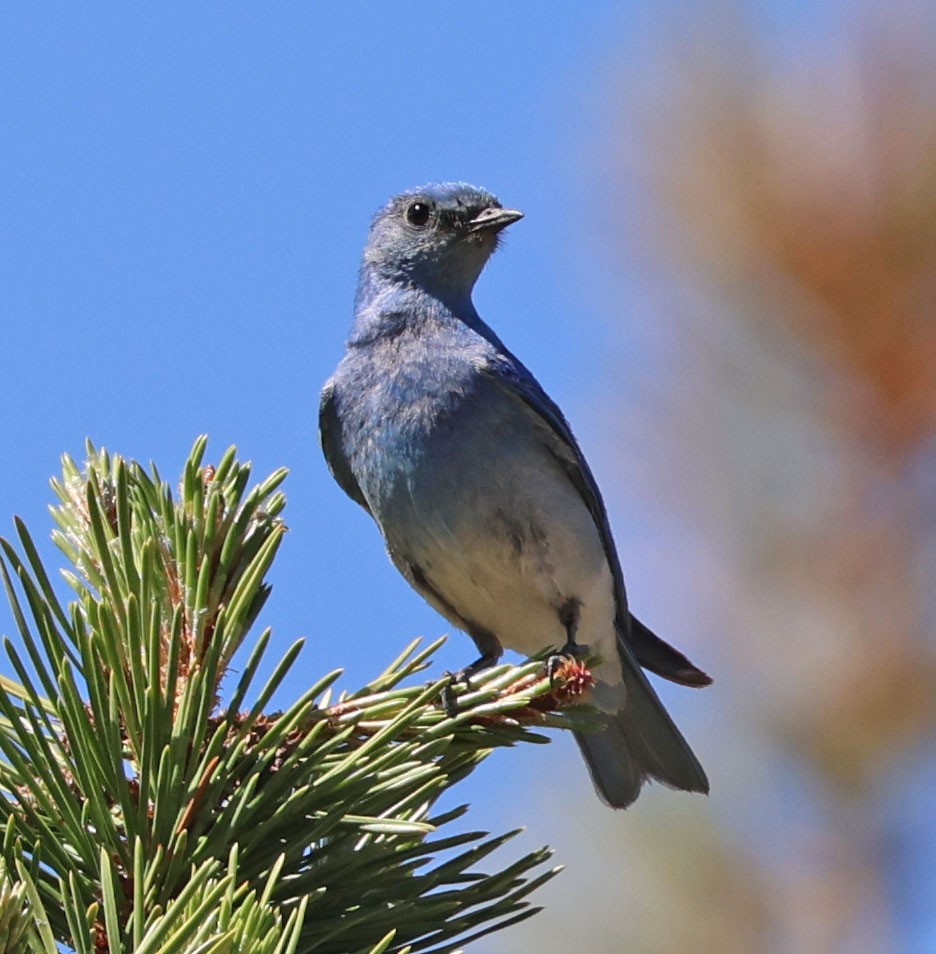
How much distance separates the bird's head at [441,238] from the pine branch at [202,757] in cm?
341

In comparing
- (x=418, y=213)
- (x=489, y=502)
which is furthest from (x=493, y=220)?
(x=489, y=502)

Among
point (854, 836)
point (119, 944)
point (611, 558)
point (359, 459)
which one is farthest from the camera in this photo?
point (611, 558)

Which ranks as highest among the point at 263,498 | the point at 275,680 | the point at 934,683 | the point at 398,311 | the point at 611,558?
the point at 398,311

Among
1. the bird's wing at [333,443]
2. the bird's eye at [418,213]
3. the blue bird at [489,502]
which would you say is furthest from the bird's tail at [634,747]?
the bird's eye at [418,213]

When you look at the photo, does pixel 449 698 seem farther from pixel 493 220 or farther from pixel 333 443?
pixel 493 220

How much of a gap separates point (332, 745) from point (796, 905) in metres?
0.84

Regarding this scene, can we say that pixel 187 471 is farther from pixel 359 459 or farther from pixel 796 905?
pixel 359 459

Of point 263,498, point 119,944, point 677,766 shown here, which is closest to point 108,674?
point 263,498

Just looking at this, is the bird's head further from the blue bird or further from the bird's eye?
the blue bird

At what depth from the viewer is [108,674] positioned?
2.16 metres

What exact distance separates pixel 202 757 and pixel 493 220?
3905mm

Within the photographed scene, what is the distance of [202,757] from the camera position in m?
2.11

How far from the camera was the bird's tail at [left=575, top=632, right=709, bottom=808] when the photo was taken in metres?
4.59

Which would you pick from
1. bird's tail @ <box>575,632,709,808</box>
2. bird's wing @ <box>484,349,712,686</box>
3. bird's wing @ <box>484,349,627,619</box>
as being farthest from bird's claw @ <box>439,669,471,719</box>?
bird's wing @ <box>484,349,627,619</box>
